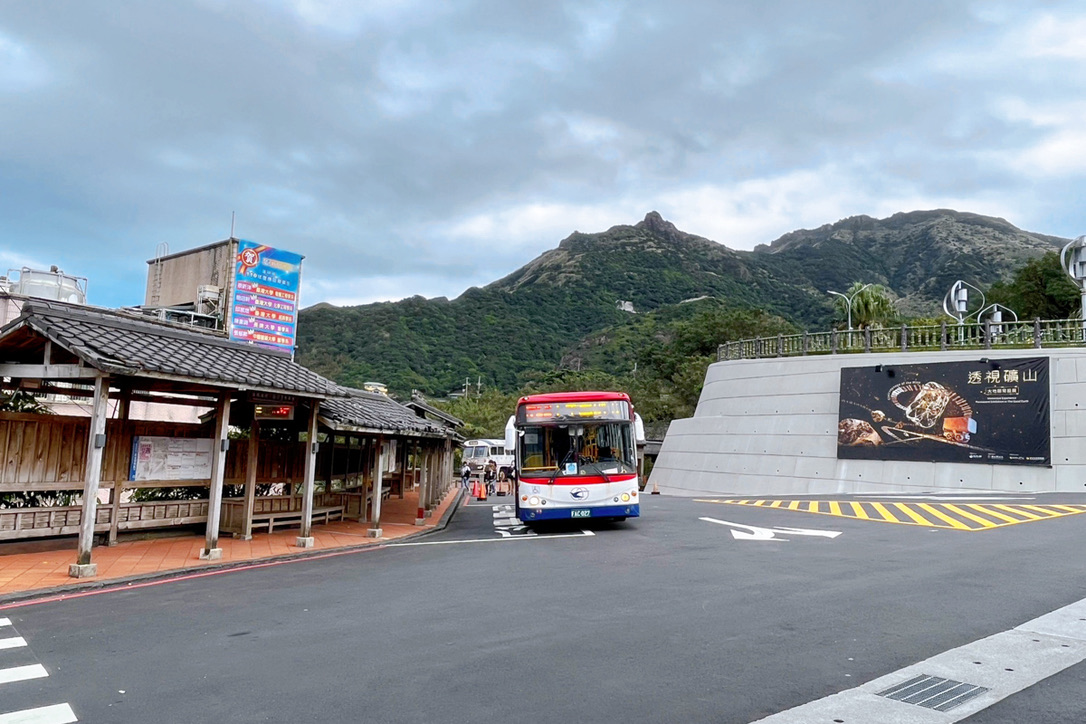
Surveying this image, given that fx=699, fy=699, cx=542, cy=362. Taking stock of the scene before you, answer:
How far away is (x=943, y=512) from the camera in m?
17.0

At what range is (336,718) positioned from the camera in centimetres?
436

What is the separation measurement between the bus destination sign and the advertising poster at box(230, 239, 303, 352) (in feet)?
65.5

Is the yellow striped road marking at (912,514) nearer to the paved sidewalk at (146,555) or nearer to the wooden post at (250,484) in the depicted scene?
the paved sidewalk at (146,555)

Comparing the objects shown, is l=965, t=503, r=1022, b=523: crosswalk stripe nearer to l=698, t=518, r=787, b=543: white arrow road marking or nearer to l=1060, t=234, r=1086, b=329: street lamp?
l=698, t=518, r=787, b=543: white arrow road marking

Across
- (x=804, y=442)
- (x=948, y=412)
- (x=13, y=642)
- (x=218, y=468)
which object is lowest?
(x=13, y=642)

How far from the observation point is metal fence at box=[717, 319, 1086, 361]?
25.2 metres

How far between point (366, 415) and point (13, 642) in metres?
8.53

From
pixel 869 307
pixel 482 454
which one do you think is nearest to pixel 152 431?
pixel 482 454

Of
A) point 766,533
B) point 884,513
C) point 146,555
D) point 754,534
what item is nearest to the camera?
point 146,555

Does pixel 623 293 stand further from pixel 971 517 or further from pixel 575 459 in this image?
pixel 575 459

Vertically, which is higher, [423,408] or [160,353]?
[160,353]

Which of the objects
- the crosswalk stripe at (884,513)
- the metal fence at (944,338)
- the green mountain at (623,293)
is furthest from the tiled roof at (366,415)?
the green mountain at (623,293)

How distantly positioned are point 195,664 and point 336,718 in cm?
189

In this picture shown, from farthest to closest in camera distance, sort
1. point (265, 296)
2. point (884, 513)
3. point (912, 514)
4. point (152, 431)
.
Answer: point (265, 296) < point (884, 513) < point (912, 514) < point (152, 431)
